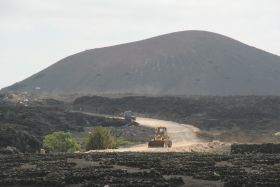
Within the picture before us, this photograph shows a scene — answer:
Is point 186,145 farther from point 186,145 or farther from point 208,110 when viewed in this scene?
point 208,110

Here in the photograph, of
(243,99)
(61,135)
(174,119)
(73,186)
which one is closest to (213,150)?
(61,135)

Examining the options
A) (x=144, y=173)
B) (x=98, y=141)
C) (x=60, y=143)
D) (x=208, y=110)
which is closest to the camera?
(x=144, y=173)

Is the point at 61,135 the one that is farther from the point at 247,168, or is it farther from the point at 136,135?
the point at 247,168

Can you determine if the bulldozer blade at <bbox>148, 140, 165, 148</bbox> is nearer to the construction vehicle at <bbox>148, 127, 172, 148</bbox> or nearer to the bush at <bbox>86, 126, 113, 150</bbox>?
the construction vehicle at <bbox>148, 127, 172, 148</bbox>

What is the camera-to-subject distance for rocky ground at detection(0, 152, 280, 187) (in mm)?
27812

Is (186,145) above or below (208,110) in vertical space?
below

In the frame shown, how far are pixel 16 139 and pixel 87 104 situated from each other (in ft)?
263

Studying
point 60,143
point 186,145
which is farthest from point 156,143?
point 60,143

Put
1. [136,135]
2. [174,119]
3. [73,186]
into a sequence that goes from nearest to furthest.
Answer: [73,186], [136,135], [174,119]

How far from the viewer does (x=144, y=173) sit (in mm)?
31328

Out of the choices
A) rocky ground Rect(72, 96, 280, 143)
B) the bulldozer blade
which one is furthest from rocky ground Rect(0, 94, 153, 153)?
rocky ground Rect(72, 96, 280, 143)

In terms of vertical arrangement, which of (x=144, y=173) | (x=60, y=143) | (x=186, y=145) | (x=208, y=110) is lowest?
(x=144, y=173)

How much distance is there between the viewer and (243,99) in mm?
149375

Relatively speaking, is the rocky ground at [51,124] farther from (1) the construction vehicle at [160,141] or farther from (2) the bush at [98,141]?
(1) the construction vehicle at [160,141]
